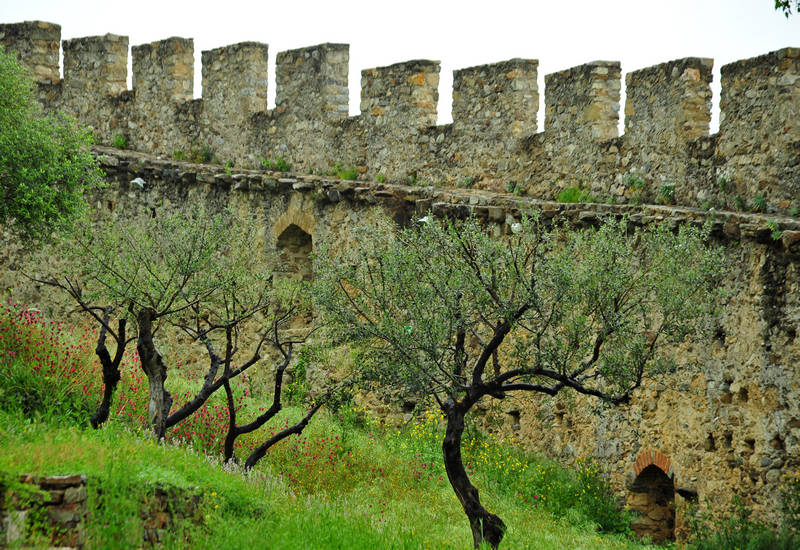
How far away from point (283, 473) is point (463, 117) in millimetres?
6471

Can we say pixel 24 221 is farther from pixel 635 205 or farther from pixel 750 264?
pixel 750 264

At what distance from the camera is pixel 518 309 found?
12891 mm

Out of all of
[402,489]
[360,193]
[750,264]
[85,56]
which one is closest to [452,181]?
[360,193]

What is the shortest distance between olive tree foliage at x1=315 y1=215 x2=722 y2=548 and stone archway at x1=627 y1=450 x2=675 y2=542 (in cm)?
232

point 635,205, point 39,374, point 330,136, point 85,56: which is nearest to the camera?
point 635,205

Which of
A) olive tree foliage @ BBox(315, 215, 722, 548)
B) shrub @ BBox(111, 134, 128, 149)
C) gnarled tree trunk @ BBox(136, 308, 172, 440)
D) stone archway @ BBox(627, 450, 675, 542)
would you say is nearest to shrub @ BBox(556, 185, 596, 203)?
olive tree foliage @ BBox(315, 215, 722, 548)

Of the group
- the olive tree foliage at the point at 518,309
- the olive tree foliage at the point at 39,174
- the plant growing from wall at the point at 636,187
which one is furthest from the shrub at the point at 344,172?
the olive tree foliage at the point at 518,309

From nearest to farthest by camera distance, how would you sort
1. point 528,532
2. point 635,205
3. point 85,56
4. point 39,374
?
point 528,532
point 635,205
point 39,374
point 85,56

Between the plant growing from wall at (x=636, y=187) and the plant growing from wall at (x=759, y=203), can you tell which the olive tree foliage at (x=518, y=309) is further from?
the plant growing from wall at (x=636, y=187)

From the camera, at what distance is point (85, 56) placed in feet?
81.3

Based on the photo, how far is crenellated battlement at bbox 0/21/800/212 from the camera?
48.9 ft

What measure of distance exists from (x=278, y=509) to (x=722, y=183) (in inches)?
279

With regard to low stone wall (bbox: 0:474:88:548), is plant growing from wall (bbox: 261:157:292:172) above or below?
above

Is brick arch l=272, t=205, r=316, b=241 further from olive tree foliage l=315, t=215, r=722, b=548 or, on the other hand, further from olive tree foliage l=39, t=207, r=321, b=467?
olive tree foliage l=315, t=215, r=722, b=548
